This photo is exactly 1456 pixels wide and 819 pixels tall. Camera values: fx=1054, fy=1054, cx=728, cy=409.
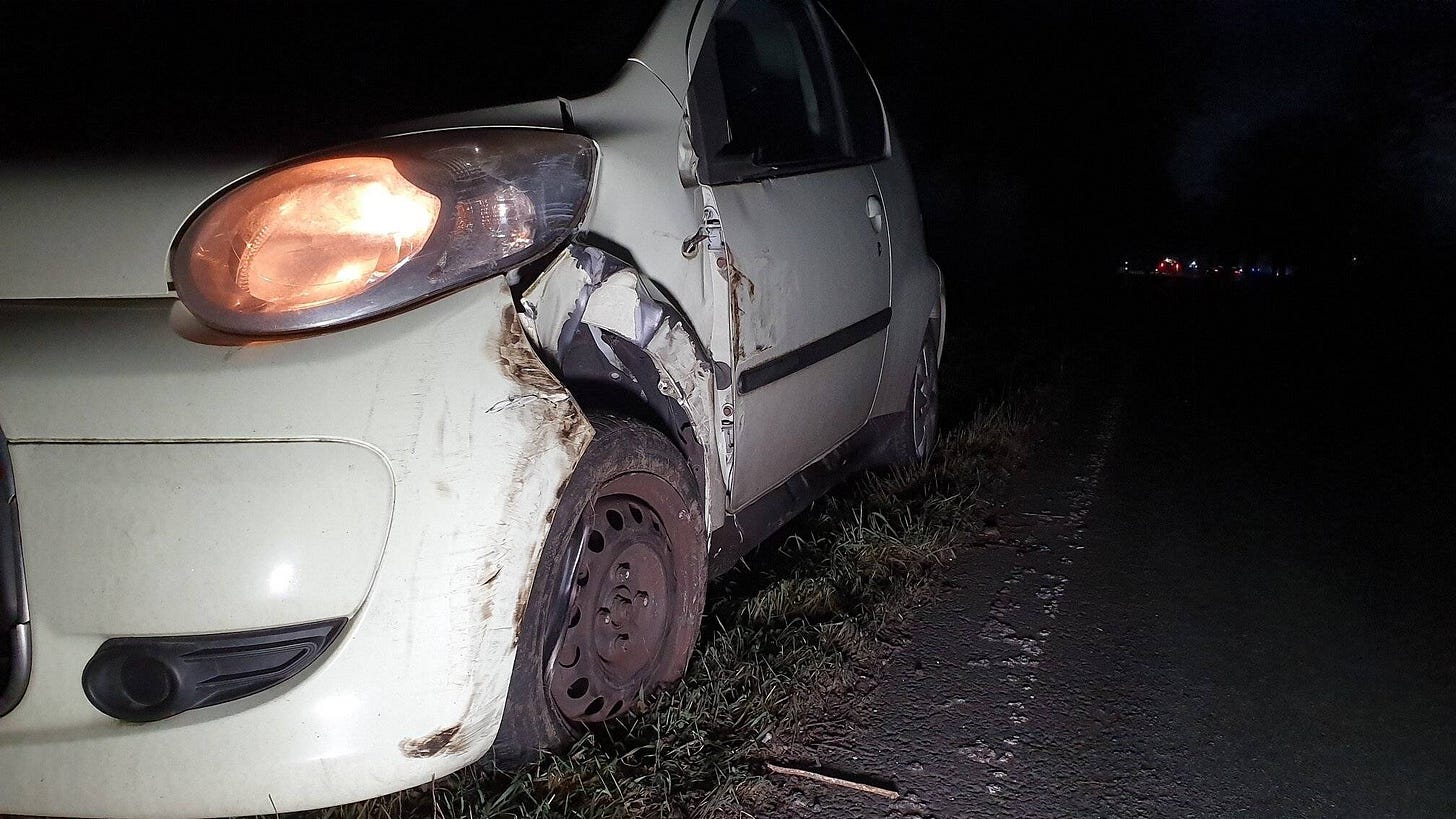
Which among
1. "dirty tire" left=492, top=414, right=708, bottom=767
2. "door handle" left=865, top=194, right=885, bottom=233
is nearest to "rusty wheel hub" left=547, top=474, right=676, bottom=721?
"dirty tire" left=492, top=414, right=708, bottom=767

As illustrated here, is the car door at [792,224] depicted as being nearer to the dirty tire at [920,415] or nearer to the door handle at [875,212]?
the door handle at [875,212]

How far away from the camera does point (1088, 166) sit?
114 feet

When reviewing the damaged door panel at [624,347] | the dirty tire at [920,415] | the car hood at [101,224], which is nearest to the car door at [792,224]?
the damaged door panel at [624,347]

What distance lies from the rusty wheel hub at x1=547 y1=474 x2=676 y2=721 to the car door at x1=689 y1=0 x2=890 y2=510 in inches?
16.0

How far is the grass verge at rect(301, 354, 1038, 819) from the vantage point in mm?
1986

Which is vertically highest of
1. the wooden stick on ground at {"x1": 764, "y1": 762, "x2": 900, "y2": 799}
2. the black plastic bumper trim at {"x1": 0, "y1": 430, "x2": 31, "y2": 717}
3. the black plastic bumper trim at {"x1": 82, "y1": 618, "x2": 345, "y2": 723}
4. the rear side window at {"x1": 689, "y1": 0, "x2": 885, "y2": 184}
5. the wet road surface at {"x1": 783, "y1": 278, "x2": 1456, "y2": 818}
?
the rear side window at {"x1": 689, "y1": 0, "x2": 885, "y2": 184}

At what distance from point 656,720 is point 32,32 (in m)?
2.07

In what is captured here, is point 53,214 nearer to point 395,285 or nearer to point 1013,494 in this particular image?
point 395,285

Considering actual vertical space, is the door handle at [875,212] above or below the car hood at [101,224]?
below

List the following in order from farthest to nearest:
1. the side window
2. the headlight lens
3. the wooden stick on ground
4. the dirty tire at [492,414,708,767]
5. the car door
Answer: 1. the side window
2. the car door
3. the wooden stick on ground
4. the dirty tire at [492,414,708,767]
5. the headlight lens

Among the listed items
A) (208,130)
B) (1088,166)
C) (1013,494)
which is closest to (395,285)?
(208,130)

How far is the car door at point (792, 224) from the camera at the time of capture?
100 inches

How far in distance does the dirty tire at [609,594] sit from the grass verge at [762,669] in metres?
0.07

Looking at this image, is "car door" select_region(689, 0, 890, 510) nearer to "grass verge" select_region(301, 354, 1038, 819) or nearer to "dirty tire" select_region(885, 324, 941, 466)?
"grass verge" select_region(301, 354, 1038, 819)
